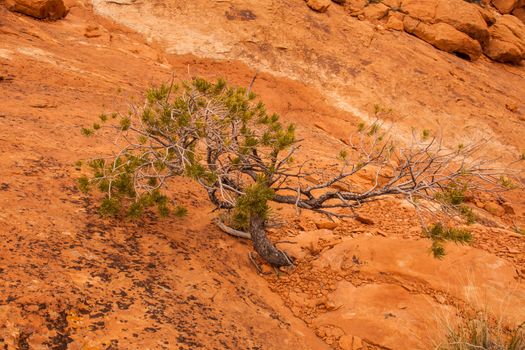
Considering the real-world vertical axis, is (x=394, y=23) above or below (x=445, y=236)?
above

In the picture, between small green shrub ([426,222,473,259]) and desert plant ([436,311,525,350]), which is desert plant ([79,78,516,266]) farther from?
desert plant ([436,311,525,350])

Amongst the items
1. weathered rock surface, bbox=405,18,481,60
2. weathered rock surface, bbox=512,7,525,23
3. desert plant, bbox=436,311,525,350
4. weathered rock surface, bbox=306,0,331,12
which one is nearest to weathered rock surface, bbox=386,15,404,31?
weathered rock surface, bbox=405,18,481,60

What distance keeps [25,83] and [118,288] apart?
5491mm

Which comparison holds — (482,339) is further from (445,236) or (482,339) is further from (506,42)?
(506,42)

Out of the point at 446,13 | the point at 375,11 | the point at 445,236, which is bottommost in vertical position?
the point at 445,236

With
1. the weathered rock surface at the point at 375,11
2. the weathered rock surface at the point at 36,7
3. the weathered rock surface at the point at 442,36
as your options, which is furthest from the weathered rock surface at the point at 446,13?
the weathered rock surface at the point at 36,7

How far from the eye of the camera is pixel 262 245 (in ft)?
14.6

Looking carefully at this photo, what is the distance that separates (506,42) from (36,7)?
1305 centimetres

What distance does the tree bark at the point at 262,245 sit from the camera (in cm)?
446

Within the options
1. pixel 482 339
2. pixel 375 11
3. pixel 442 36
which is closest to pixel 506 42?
pixel 442 36

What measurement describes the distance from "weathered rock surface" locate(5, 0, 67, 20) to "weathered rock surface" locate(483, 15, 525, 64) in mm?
11961

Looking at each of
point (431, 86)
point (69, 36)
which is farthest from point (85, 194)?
point (431, 86)

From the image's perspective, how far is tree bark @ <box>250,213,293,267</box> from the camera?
446cm

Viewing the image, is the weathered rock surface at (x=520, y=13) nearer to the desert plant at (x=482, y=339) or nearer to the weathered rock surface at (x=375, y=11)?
the weathered rock surface at (x=375, y=11)
